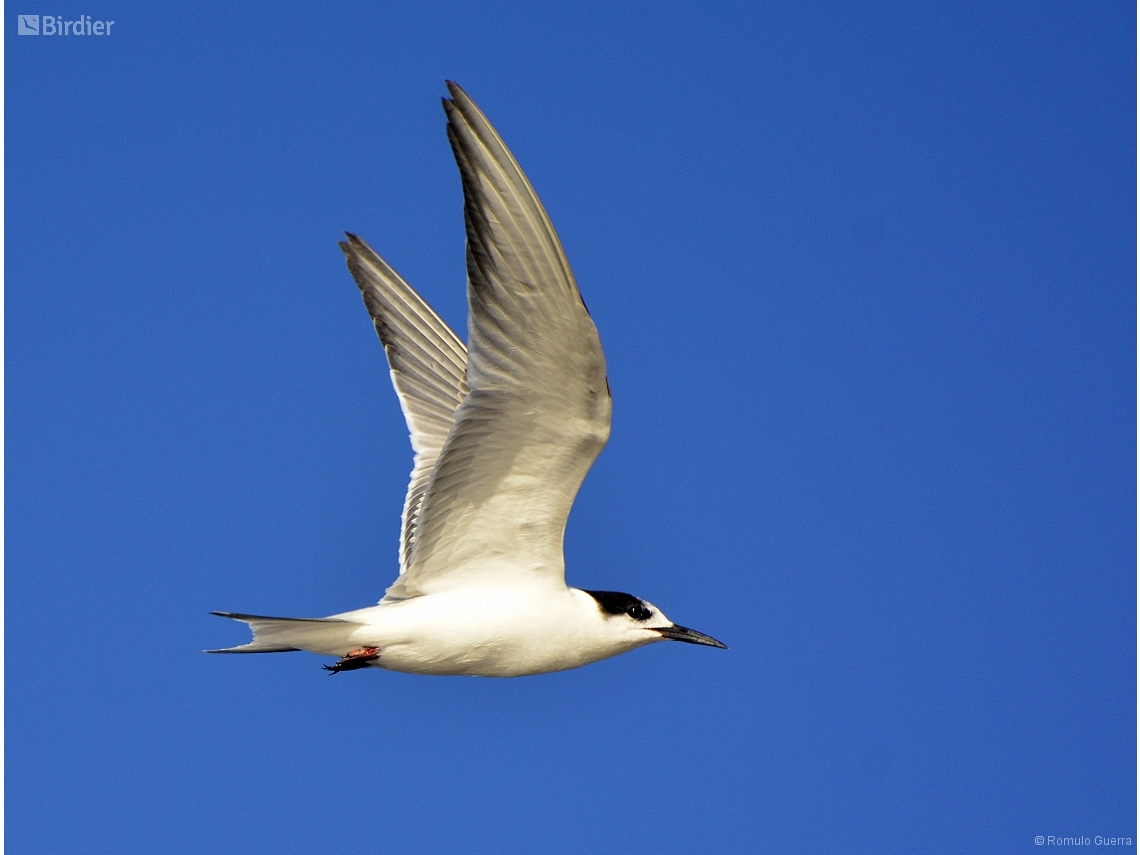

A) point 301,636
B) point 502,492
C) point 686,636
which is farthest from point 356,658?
point 686,636

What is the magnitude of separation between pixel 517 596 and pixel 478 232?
250cm

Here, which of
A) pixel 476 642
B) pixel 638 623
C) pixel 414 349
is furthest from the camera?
pixel 414 349

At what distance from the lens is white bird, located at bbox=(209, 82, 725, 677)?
6.41 m

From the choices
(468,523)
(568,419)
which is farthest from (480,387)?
(468,523)

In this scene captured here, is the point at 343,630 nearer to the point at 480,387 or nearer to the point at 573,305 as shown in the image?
the point at 480,387

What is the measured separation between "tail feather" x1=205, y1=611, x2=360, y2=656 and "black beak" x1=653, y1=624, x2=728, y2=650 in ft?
6.31

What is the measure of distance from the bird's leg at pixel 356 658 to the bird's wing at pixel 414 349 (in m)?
1.98

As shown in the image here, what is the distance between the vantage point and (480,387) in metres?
7.03

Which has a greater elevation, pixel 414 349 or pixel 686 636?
pixel 414 349

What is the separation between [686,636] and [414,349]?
9.05 ft

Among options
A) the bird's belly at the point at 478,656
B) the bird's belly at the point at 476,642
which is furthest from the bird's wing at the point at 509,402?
the bird's belly at the point at 478,656

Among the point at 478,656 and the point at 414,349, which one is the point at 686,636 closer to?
the point at 478,656

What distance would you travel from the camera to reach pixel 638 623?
28.1 feet

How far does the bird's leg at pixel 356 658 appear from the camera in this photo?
7.87 meters
